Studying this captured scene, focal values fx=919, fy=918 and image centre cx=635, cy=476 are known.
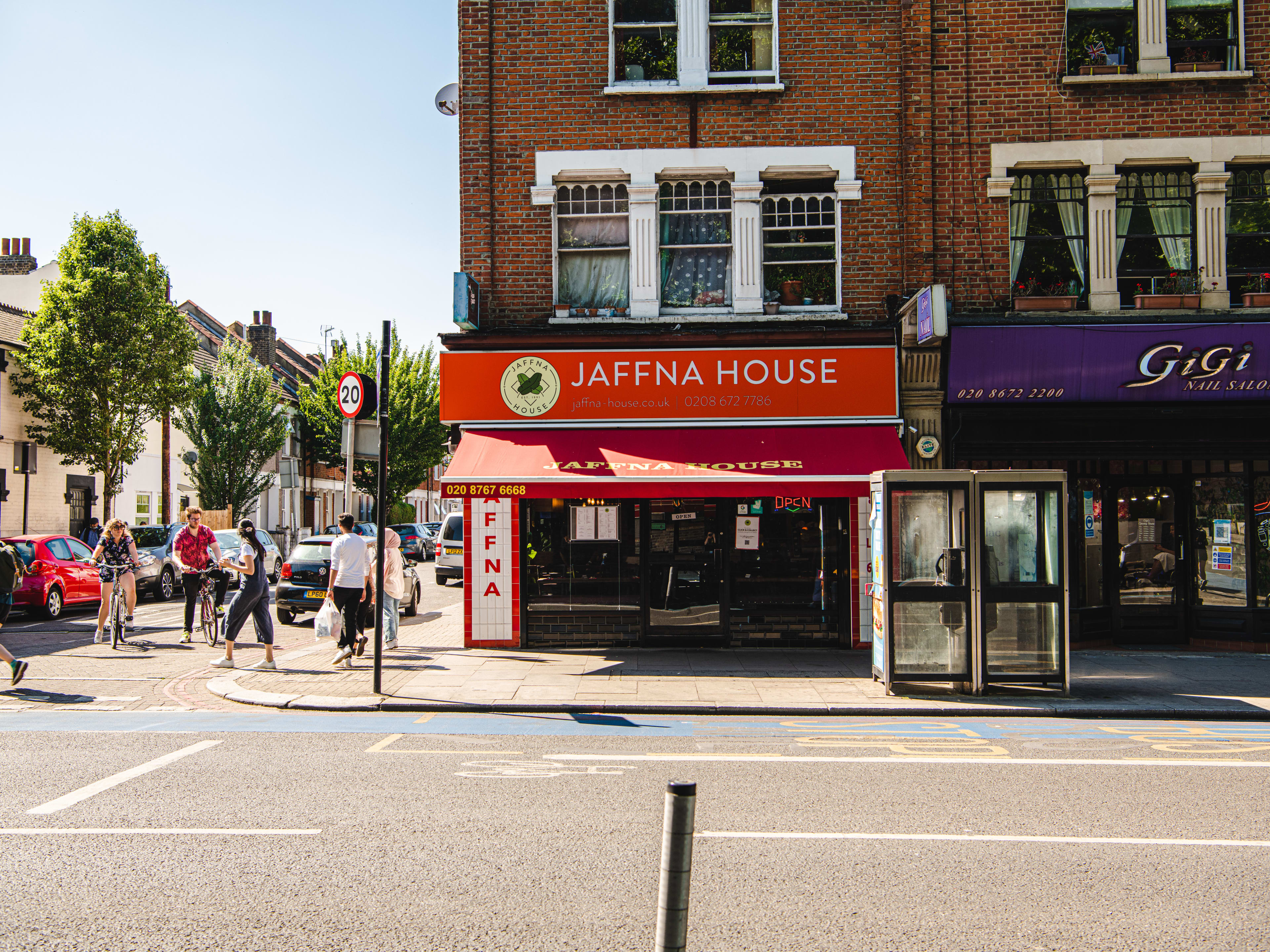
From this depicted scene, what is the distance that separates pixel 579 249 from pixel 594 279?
470mm

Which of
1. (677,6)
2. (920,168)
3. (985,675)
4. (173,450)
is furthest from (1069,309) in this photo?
(173,450)

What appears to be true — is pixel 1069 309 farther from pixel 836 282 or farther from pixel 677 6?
pixel 677 6

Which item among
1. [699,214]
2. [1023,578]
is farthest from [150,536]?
[1023,578]

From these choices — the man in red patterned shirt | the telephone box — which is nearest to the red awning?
the telephone box

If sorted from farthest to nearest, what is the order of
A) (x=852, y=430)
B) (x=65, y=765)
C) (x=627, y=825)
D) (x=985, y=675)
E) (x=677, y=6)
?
(x=677, y=6) < (x=852, y=430) < (x=985, y=675) < (x=65, y=765) < (x=627, y=825)

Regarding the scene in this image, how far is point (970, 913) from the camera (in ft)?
13.6

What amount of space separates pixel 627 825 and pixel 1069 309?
10.7m

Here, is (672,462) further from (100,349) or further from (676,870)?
(100,349)

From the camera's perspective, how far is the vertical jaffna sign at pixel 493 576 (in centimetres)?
1260

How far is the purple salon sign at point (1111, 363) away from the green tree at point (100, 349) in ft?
77.5

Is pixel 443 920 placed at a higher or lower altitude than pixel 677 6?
lower

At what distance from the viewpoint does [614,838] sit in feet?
16.8

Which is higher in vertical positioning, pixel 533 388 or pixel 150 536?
pixel 533 388

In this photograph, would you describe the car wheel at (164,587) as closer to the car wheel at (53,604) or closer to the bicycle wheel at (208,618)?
the car wheel at (53,604)
